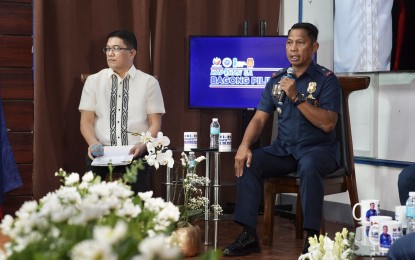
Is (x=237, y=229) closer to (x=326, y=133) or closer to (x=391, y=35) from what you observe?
(x=326, y=133)

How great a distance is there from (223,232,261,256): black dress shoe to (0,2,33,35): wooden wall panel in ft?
6.60

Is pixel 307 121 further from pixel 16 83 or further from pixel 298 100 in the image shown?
pixel 16 83

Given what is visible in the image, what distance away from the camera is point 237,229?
5066 millimetres

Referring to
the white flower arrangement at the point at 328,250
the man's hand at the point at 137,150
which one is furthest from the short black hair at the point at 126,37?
the white flower arrangement at the point at 328,250

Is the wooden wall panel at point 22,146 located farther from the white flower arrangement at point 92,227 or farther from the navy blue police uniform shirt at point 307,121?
the white flower arrangement at point 92,227

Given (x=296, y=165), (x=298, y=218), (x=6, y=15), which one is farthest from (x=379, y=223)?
(x=6, y=15)

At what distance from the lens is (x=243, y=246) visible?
160 inches


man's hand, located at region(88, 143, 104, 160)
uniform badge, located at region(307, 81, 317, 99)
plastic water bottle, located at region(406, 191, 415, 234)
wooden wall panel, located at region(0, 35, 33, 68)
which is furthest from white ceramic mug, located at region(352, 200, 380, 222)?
wooden wall panel, located at region(0, 35, 33, 68)

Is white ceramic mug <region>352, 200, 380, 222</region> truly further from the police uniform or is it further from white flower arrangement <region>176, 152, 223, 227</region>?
white flower arrangement <region>176, 152, 223, 227</region>

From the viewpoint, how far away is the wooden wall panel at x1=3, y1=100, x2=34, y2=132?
16.0 ft

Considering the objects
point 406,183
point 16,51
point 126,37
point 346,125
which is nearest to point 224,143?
point 346,125

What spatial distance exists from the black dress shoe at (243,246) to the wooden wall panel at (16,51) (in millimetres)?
1887

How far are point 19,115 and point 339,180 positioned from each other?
2118 millimetres

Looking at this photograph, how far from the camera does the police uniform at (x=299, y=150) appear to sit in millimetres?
4051
